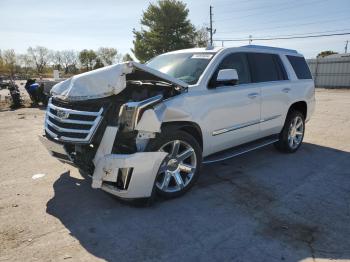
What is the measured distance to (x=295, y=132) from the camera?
6.83m

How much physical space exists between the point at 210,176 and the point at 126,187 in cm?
184

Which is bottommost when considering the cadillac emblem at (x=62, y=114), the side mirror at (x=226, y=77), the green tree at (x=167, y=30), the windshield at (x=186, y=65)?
the cadillac emblem at (x=62, y=114)

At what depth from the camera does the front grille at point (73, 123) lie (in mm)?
3844

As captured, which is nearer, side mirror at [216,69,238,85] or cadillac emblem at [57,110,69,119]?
cadillac emblem at [57,110,69,119]

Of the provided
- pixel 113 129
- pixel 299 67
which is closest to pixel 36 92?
pixel 299 67

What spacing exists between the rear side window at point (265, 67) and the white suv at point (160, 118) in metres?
0.03

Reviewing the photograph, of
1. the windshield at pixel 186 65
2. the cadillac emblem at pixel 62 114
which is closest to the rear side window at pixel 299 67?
the windshield at pixel 186 65

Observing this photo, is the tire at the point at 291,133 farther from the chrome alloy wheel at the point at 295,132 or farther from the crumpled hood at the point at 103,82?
the crumpled hood at the point at 103,82

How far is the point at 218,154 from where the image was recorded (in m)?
5.07

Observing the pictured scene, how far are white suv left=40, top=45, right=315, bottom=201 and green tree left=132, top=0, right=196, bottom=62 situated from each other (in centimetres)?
3777

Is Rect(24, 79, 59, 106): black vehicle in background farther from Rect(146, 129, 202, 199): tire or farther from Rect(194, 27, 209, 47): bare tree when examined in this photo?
Rect(194, 27, 209, 47): bare tree

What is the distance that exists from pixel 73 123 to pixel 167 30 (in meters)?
40.6

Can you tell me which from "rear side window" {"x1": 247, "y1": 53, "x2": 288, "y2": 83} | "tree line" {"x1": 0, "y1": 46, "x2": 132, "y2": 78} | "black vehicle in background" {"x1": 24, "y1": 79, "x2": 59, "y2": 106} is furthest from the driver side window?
"tree line" {"x1": 0, "y1": 46, "x2": 132, "y2": 78}

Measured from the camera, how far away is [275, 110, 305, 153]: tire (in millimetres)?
6535
